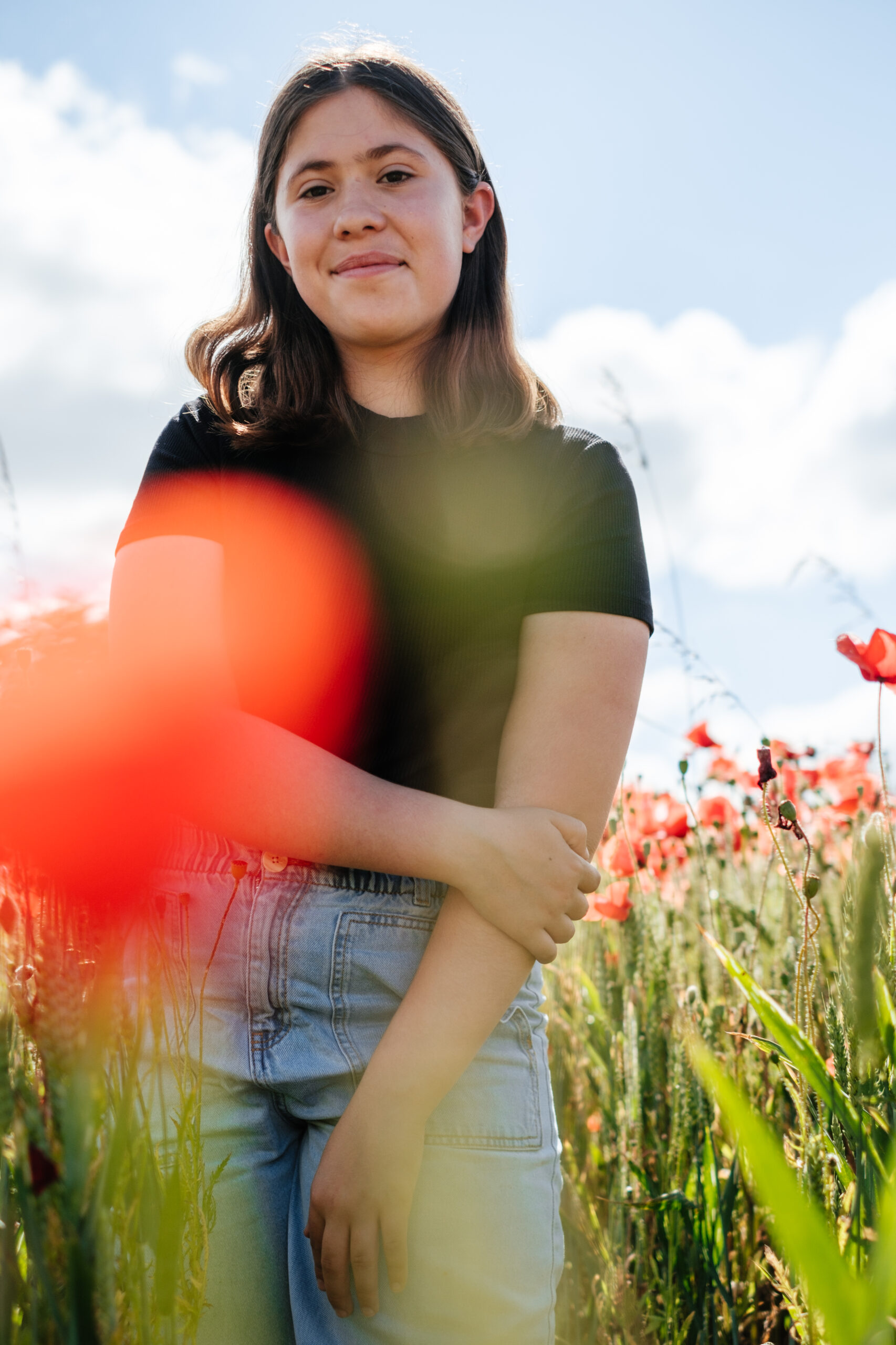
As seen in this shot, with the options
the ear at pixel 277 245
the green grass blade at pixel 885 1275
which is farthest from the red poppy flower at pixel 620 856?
the green grass blade at pixel 885 1275

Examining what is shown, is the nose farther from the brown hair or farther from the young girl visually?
the brown hair

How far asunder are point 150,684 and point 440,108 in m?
1.07

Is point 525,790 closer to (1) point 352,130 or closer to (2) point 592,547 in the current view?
(2) point 592,547

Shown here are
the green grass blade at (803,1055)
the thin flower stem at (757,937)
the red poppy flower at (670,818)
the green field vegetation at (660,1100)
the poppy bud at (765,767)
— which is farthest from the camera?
the red poppy flower at (670,818)

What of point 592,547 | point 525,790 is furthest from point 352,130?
point 525,790

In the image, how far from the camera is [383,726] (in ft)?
4.59

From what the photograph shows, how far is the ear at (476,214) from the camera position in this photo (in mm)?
1661

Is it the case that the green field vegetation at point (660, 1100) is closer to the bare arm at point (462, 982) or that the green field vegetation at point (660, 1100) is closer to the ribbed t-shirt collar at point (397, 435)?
the bare arm at point (462, 982)

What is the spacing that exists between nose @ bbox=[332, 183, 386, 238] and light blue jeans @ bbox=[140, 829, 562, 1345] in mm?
903

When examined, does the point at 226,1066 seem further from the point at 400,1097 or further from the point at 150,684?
the point at 150,684

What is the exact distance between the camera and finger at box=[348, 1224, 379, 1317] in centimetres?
Result: 108

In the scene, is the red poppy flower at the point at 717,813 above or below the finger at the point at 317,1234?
above

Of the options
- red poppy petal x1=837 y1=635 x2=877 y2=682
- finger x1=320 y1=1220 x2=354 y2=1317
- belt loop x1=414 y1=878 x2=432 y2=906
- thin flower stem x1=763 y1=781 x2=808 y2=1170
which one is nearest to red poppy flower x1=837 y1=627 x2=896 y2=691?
red poppy petal x1=837 y1=635 x2=877 y2=682

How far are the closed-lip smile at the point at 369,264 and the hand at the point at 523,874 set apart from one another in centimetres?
84
